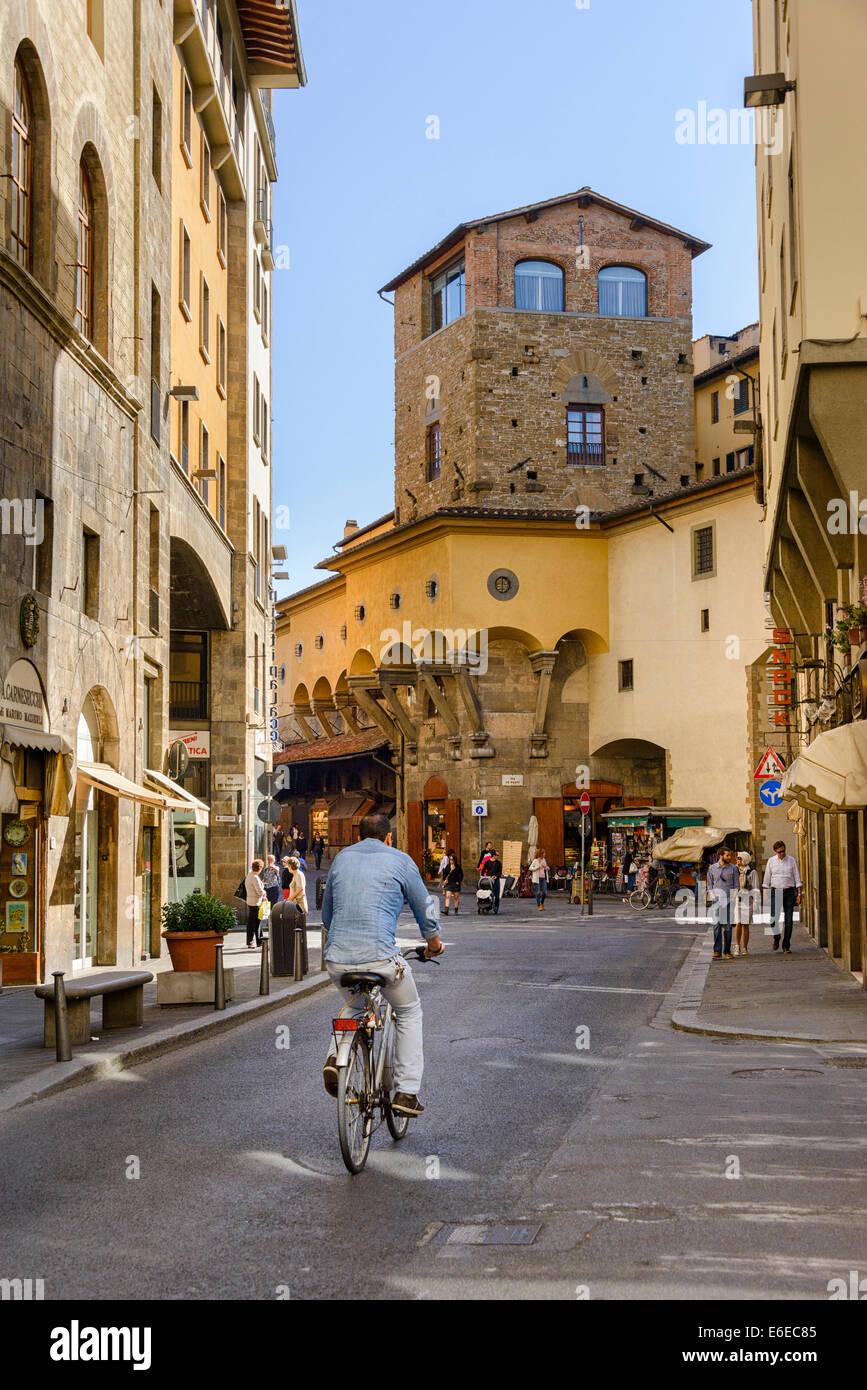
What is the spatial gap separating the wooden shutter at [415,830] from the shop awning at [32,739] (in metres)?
35.8

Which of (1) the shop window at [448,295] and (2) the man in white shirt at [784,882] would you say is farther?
(1) the shop window at [448,295]

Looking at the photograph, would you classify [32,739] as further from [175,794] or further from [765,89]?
[765,89]

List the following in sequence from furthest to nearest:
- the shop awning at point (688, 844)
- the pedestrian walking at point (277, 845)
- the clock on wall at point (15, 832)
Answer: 1. the pedestrian walking at point (277, 845)
2. the shop awning at point (688, 844)
3. the clock on wall at point (15, 832)

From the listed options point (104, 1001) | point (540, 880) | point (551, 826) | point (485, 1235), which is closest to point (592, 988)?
point (104, 1001)

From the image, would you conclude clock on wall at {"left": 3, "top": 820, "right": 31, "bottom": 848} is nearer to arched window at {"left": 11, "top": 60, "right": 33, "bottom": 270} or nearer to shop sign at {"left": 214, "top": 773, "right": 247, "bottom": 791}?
arched window at {"left": 11, "top": 60, "right": 33, "bottom": 270}

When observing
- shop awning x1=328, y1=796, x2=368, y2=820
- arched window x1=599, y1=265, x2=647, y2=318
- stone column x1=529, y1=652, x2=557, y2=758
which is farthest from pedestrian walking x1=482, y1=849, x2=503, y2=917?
shop awning x1=328, y1=796, x2=368, y2=820

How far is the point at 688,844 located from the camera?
140ft

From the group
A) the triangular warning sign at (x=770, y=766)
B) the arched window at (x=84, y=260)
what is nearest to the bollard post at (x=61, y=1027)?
the arched window at (x=84, y=260)

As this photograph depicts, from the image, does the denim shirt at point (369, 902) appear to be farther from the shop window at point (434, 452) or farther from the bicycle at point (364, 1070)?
the shop window at point (434, 452)

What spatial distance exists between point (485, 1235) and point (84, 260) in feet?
57.4

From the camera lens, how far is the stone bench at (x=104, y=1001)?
12.1 metres

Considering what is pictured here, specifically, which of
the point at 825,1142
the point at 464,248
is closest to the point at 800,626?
the point at 825,1142

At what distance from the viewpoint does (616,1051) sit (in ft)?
42.3

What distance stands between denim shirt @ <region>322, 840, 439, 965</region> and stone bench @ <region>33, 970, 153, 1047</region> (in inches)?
173
